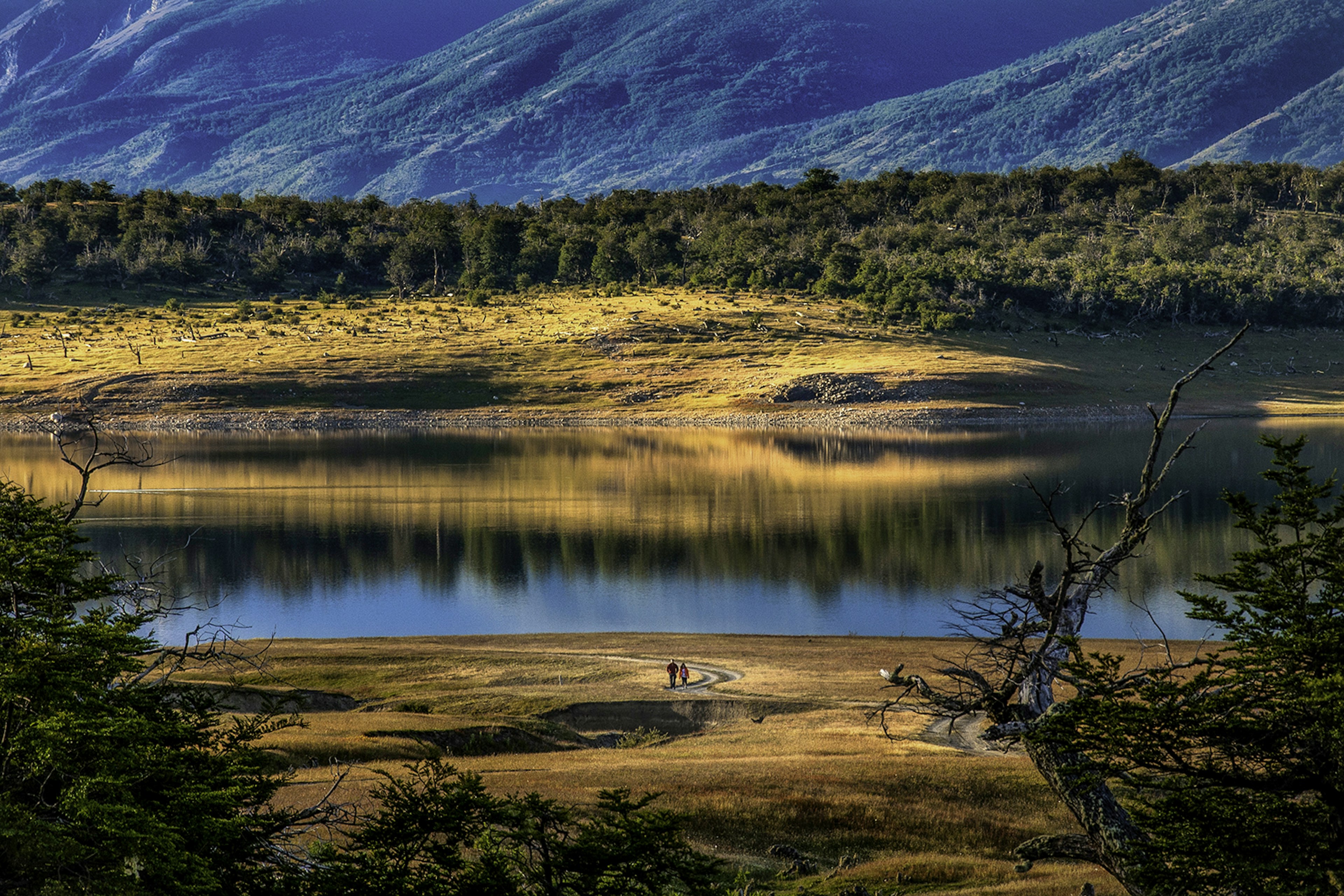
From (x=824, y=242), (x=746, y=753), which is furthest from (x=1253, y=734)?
(x=824, y=242)

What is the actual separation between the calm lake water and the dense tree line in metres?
45.2

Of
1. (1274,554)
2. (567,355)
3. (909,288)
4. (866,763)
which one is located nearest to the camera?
(1274,554)

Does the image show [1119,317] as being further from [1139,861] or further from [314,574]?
[1139,861]

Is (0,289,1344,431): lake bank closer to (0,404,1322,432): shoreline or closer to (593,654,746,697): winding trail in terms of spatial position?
(0,404,1322,432): shoreline

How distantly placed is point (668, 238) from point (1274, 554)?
153643mm

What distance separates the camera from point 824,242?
153375 mm

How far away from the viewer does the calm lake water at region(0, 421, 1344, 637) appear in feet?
146

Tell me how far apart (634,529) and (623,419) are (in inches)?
2030

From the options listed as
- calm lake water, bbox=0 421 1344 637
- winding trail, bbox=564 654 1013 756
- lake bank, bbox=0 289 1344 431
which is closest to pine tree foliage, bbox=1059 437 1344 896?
winding trail, bbox=564 654 1013 756

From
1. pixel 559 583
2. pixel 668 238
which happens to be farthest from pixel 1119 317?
pixel 559 583

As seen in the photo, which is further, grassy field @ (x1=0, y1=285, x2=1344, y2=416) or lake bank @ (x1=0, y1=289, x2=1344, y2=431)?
grassy field @ (x1=0, y1=285, x2=1344, y2=416)

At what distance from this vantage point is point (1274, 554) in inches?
390

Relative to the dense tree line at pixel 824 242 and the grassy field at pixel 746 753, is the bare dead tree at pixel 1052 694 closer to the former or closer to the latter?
the grassy field at pixel 746 753

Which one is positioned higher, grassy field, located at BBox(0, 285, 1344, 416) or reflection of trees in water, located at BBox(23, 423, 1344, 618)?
grassy field, located at BBox(0, 285, 1344, 416)
